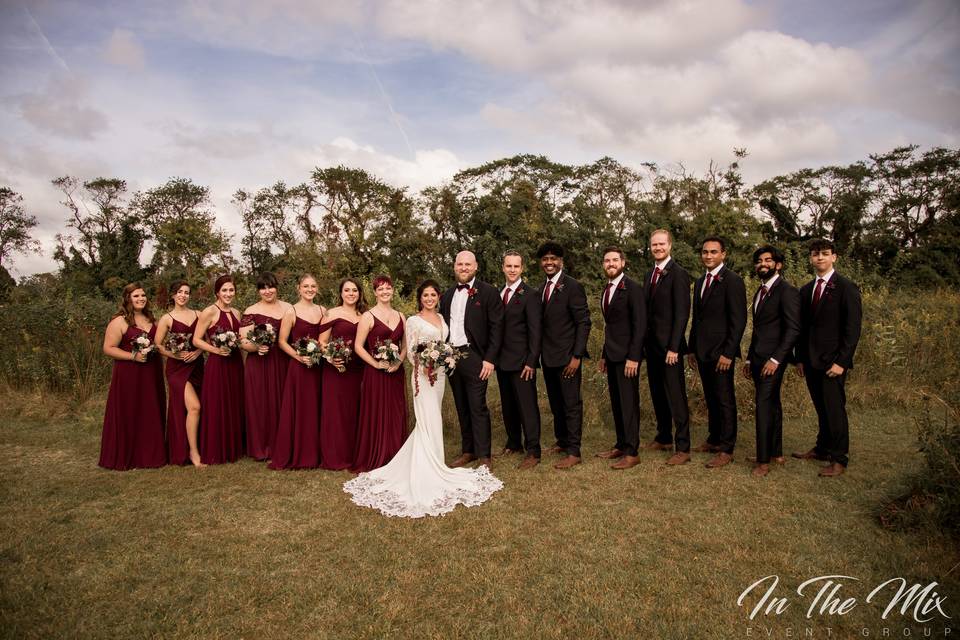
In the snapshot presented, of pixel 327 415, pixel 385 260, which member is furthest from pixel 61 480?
pixel 385 260

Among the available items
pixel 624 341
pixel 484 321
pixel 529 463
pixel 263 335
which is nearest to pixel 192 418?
pixel 263 335

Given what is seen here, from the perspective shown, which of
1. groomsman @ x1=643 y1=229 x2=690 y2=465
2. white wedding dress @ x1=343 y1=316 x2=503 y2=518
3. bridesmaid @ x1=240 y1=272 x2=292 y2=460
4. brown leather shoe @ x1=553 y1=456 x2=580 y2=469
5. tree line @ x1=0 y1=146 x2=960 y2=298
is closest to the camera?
white wedding dress @ x1=343 y1=316 x2=503 y2=518

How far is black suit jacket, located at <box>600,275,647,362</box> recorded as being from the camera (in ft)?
21.3

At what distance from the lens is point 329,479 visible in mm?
6383

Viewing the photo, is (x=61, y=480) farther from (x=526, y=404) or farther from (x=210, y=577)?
(x=526, y=404)

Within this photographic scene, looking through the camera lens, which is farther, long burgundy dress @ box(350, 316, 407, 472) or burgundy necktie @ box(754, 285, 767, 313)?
long burgundy dress @ box(350, 316, 407, 472)

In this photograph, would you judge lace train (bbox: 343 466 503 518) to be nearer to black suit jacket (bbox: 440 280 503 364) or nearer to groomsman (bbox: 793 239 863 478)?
black suit jacket (bbox: 440 280 503 364)

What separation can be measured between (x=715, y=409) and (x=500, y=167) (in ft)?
103

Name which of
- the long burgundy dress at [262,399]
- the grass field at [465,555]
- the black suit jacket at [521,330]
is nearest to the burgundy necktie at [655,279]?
the black suit jacket at [521,330]

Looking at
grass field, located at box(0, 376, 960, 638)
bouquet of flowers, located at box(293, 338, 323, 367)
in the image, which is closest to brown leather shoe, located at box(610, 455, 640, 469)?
grass field, located at box(0, 376, 960, 638)

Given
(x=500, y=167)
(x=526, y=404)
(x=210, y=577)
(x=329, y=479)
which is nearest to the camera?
(x=210, y=577)

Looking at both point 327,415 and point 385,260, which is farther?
point 385,260

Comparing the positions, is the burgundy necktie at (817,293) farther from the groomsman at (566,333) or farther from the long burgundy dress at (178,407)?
the long burgundy dress at (178,407)

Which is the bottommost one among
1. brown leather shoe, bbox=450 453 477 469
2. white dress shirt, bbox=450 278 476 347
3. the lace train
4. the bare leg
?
the lace train
